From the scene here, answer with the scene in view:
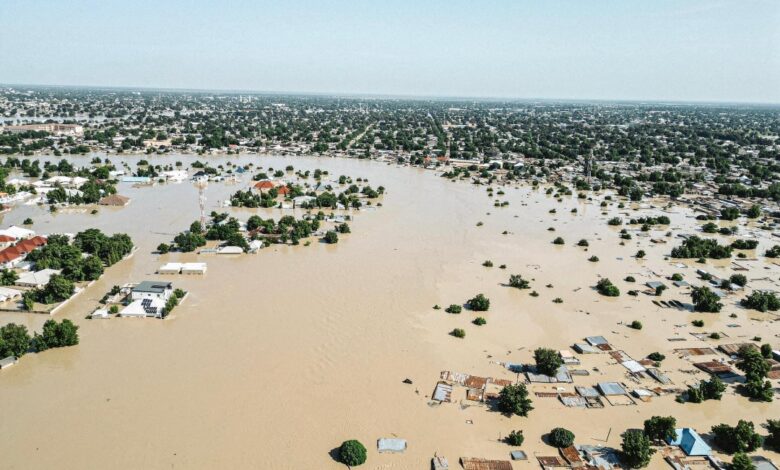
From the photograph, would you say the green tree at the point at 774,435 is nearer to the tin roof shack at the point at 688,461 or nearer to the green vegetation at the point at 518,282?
the tin roof shack at the point at 688,461

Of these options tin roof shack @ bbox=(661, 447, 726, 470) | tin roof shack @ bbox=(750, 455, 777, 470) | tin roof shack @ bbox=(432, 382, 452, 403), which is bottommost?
tin roof shack @ bbox=(661, 447, 726, 470)

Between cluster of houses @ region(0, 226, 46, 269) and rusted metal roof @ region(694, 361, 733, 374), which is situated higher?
cluster of houses @ region(0, 226, 46, 269)

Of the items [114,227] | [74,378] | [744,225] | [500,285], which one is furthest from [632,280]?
[114,227]

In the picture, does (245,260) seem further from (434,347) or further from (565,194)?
(565,194)

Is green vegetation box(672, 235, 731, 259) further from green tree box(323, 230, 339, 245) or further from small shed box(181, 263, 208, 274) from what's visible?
small shed box(181, 263, 208, 274)

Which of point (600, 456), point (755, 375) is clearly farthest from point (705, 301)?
point (600, 456)

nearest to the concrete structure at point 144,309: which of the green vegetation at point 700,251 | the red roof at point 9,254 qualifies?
the red roof at point 9,254

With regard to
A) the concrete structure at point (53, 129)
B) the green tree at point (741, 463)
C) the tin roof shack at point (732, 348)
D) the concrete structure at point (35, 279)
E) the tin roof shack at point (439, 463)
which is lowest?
the tin roof shack at point (439, 463)

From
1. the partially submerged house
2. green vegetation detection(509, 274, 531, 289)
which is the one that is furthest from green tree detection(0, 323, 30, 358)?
the partially submerged house
